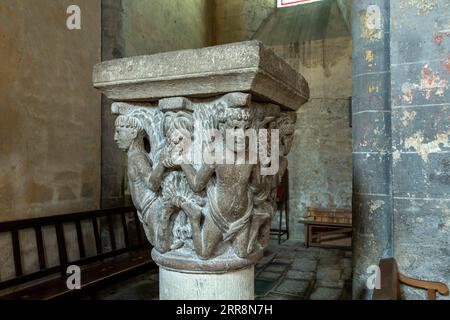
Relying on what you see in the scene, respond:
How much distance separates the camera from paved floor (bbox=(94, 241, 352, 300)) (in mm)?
3311

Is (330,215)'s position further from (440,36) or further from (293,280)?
(440,36)

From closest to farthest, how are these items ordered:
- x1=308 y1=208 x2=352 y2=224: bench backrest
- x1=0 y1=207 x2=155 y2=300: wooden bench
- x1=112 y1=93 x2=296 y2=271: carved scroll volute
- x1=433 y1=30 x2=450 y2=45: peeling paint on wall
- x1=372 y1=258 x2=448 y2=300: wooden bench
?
x1=112 y1=93 x2=296 y2=271: carved scroll volute, x1=372 y1=258 x2=448 y2=300: wooden bench, x1=433 y1=30 x2=450 y2=45: peeling paint on wall, x1=0 y1=207 x2=155 y2=300: wooden bench, x1=308 y1=208 x2=352 y2=224: bench backrest

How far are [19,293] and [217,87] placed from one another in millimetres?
2305

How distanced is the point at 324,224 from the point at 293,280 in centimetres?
160

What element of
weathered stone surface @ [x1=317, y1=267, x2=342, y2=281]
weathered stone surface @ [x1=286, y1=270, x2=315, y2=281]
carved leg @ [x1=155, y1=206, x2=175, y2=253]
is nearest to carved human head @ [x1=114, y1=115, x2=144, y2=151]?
carved leg @ [x1=155, y1=206, x2=175, y2=253]

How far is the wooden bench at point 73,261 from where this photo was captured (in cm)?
268

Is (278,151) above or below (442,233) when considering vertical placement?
above

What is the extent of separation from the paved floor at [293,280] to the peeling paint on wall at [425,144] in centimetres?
175

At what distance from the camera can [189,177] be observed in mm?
1334

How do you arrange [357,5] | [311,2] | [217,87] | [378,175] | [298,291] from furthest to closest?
[311,2] < [298,291] < [357,5] < [378,175] < [217,87]

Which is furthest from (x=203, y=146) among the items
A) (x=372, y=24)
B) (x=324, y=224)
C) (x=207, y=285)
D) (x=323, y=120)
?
(x=323, y=120)

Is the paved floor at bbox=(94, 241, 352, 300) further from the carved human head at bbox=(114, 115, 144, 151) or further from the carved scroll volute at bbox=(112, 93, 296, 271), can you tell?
the carved human head at bbox=(114, 115, 144, 151)
